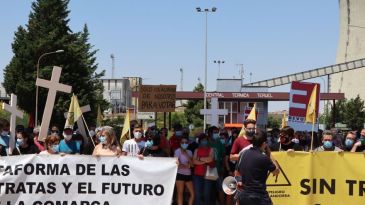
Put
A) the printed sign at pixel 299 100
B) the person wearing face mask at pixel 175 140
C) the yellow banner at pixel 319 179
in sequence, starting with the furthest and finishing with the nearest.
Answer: the person wearing face mask at pixel 175 140 < the printed sign at pixel 299 100 < the yellow banner at pixel 319 179

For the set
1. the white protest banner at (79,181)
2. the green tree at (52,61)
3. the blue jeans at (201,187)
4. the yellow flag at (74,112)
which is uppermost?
the green tree at (52,61)

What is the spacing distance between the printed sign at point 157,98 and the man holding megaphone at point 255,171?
14.6 metres

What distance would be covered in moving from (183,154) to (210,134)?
0.91 meters

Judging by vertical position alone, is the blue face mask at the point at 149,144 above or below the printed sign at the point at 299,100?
below

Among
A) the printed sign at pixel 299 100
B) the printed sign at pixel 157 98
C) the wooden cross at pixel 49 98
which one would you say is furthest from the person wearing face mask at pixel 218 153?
the printed sign at pixel 157 98

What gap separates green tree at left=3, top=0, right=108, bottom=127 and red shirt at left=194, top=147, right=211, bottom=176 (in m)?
41.5

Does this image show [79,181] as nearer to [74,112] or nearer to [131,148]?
[131,148]

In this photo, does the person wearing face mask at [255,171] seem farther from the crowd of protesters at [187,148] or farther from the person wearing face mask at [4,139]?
the person wearing face mask at [4,139]

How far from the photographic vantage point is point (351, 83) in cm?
10094

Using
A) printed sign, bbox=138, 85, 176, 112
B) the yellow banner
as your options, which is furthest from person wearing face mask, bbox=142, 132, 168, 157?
printed sign, bbox=138, 85, 176, 112

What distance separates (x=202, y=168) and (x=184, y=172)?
396mm

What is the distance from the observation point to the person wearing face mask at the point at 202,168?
41.1 feet

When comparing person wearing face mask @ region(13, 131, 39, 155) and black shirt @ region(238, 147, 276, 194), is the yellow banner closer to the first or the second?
black shirt @ region(238, 147, 276, 194)

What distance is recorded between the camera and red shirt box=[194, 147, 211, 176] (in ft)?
41.1
